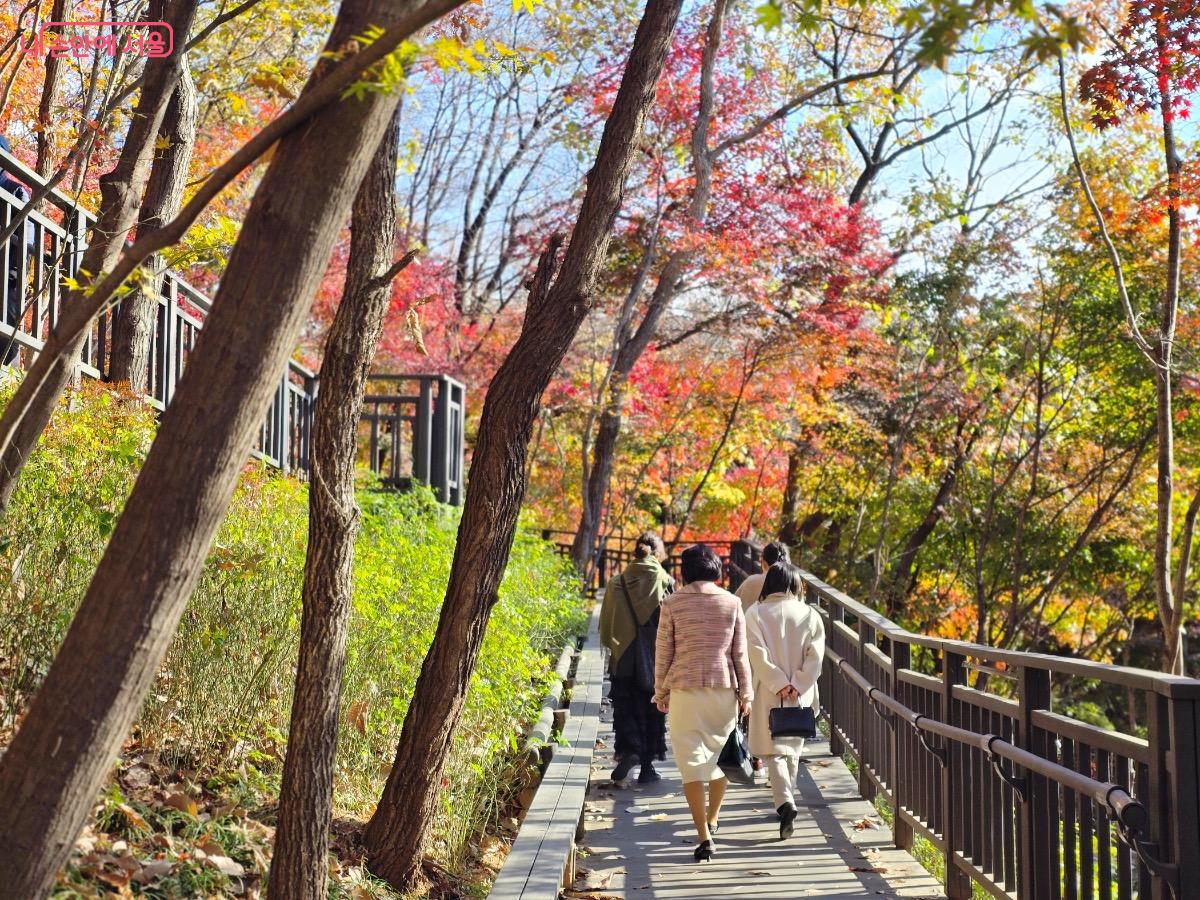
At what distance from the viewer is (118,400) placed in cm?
679

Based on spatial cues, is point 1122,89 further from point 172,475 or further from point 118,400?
point 172,475

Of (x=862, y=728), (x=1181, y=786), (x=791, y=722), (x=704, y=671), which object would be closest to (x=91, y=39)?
(x=704, y=671)

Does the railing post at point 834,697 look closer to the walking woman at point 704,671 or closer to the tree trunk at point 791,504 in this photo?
the walking woman at point 704,671

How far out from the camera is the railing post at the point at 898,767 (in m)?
6.53

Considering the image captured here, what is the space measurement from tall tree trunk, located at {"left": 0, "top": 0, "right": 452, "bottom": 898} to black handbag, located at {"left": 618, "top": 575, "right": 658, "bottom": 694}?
6085 mm

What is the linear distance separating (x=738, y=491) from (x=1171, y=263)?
39.5ft

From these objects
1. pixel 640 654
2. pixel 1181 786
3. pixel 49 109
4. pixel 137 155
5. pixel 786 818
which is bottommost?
pixel 786 818

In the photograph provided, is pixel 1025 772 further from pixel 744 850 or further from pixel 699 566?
pixel 699 566

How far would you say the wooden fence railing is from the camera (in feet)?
10.7

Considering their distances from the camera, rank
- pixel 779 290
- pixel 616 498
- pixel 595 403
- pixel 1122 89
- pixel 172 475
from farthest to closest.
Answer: pixel 616 498
pixel 779 290
pixel 595 403
pixel 1122 89
pixel 172 475

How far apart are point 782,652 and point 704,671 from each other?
0.68m

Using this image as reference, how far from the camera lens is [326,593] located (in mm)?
4062

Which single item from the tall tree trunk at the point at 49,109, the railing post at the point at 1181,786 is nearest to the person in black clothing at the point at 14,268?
the tall tree trunk at the point at 49,109

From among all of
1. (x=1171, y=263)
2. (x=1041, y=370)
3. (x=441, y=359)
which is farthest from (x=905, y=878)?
(x=441, y=359)
